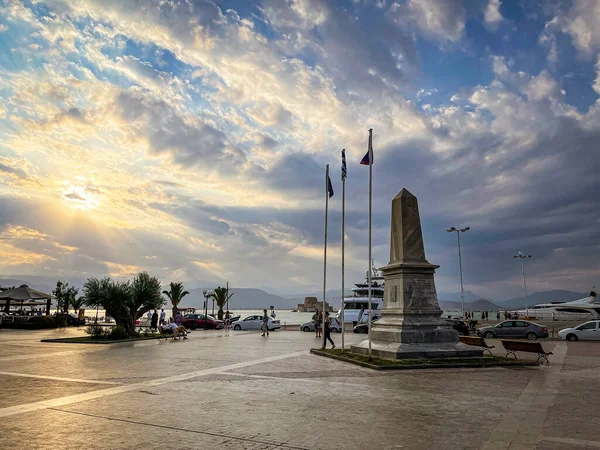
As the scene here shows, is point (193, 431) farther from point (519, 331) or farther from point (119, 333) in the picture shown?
point (519, 331)

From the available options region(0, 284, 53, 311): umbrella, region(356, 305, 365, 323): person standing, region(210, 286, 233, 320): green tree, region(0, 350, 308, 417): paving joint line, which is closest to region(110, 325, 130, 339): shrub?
region(0, 350, 308, 417): paving joint line

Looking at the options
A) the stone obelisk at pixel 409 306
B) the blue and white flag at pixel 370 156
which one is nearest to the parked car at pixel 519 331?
the stone obelisk at pixel 409 306

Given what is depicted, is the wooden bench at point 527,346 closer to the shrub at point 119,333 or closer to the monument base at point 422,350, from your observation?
the monument base at point 422,350

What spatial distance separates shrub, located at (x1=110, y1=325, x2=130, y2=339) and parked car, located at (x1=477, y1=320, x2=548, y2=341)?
80.2 ft

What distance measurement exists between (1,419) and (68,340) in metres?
20.0

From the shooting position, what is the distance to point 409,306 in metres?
17.6

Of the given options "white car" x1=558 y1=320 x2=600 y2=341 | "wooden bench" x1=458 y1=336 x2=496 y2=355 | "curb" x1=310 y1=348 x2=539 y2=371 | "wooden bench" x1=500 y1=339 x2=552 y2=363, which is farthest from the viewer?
"white car" x1=558 y1=320 x2=600 y2=341

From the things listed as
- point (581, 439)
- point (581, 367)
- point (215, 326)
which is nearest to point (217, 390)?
point (581, 439)

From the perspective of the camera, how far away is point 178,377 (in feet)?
40.8

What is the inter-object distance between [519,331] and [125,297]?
86.5 feet

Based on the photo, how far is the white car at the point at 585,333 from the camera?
2802cm

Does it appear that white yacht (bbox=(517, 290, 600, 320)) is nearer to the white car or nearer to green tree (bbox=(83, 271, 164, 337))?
the white car

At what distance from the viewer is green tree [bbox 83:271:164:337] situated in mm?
27891

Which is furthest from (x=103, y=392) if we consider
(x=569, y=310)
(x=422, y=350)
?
(x=569, y=310)
